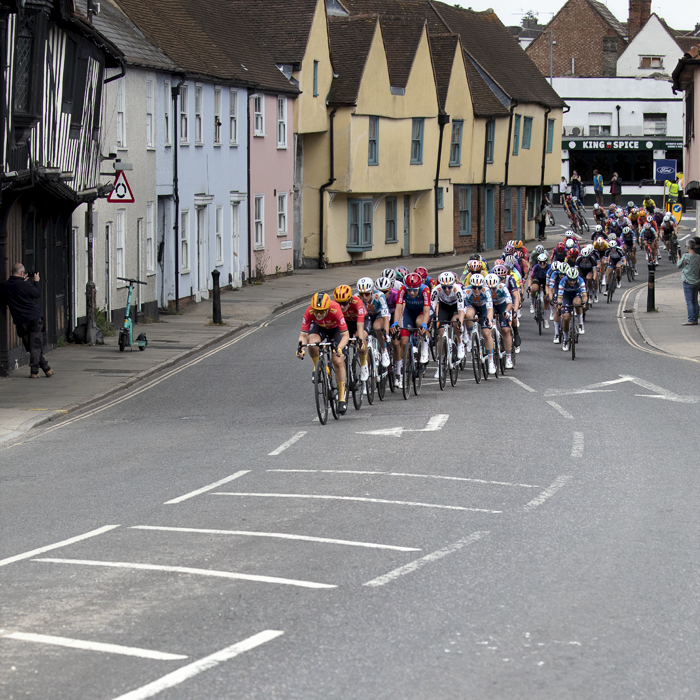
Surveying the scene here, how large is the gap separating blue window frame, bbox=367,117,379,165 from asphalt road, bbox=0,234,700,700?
3082 cm

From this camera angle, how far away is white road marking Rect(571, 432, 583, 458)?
13203mm

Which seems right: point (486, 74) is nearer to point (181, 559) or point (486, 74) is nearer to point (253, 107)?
point (253, 107)

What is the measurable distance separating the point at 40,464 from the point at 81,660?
24.1 feet

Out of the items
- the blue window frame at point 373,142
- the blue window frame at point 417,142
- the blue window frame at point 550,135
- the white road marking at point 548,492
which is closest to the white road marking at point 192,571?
the white road marking at point 548,492

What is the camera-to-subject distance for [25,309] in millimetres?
20234

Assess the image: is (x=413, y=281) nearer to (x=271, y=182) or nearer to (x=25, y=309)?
(x=25, y=309)

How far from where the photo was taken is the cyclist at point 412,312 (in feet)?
59.3

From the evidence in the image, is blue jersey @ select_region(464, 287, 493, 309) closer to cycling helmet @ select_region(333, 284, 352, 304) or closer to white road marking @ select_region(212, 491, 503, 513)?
cycling helmet @ select_region(333, 284, 352, 304)

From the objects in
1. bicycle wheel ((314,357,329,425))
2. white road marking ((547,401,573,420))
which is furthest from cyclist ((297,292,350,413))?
white road marking ((547,401,573,420))

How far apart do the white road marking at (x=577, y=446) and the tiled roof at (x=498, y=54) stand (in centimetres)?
4544

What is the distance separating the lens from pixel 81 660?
6.49 meters

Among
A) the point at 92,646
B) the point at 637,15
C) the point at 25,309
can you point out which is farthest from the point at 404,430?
the point at 637,15

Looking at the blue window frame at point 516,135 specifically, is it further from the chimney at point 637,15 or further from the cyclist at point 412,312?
the cyclist at point 412,312

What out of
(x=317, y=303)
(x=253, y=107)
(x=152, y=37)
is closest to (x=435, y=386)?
(x=317, y=303)
